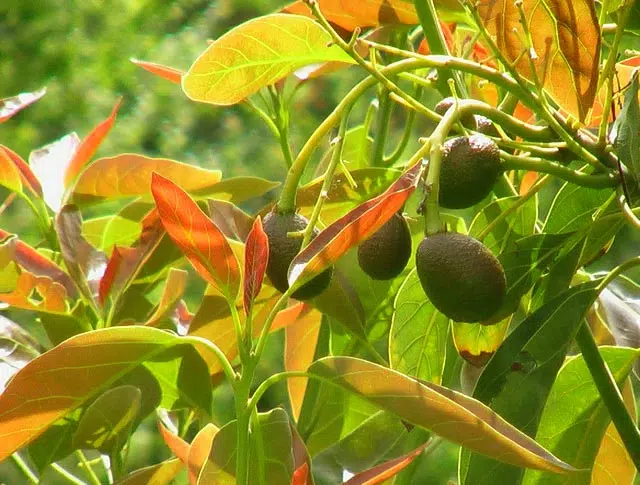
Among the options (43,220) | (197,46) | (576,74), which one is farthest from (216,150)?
(576,74)

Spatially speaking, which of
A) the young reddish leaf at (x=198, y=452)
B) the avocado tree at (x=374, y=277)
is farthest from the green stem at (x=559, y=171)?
the young reddish leaf at (x=198, y=452)

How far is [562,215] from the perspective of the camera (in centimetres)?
74

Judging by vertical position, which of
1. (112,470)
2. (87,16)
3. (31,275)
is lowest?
(87,16)

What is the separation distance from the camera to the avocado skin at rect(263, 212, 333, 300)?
2.12ft

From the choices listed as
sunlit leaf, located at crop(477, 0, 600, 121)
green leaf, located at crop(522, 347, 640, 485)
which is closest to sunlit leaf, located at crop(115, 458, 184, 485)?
green leaf, located at crop(522, 347, 640, 485)

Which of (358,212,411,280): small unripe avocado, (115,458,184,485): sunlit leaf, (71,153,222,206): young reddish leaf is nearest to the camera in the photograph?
(358,212,411,280): small unripe avocado

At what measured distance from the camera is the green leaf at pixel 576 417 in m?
0.75

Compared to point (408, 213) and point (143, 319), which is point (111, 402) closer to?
point (143, 319)

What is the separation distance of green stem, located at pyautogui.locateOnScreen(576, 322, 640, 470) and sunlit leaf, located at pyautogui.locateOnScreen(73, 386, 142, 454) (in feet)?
0.95

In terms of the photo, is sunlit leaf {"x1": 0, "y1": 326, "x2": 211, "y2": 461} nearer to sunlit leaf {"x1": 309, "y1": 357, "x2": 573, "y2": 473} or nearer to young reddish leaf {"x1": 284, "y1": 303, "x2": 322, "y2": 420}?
sunlit leaf {"x1": 309, "y1": 357, "x2": 573, "y2": 473}

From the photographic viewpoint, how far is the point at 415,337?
2.47ft

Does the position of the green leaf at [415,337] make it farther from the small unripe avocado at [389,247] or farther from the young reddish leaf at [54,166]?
the young reddish leaf at [54,166]

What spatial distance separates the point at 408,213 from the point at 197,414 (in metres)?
0.21

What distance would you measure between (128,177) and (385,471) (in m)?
0.40
